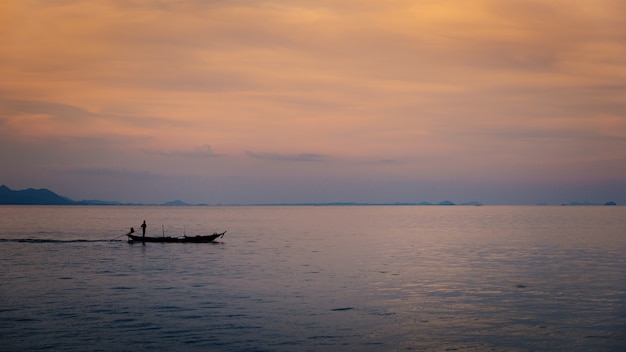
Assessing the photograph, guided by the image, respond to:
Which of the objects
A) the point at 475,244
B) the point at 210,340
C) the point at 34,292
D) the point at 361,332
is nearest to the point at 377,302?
the point at 361,332

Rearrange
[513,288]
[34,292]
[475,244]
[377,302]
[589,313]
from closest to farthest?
[589,313] < [377,302] < [34,292] < [513,288] < [475,244]

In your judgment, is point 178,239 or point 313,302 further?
point 178,239

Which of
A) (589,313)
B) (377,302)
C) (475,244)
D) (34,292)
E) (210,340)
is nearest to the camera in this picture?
(210,340)

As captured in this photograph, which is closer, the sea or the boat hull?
the sea

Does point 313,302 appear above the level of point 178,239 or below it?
below

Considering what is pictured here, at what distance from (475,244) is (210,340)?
73.4 meters

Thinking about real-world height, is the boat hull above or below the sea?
above

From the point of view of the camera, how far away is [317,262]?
68062 millimetres

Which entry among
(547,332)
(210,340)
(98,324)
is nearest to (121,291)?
(98,324)

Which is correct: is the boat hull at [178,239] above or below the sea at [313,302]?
above

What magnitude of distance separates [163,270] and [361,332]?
33430mm

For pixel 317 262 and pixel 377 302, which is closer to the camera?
pixel 377 302

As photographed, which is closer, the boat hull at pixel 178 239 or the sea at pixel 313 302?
the sea at pixel 313 302

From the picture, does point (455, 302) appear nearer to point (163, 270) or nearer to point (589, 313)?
point (589, 313)
